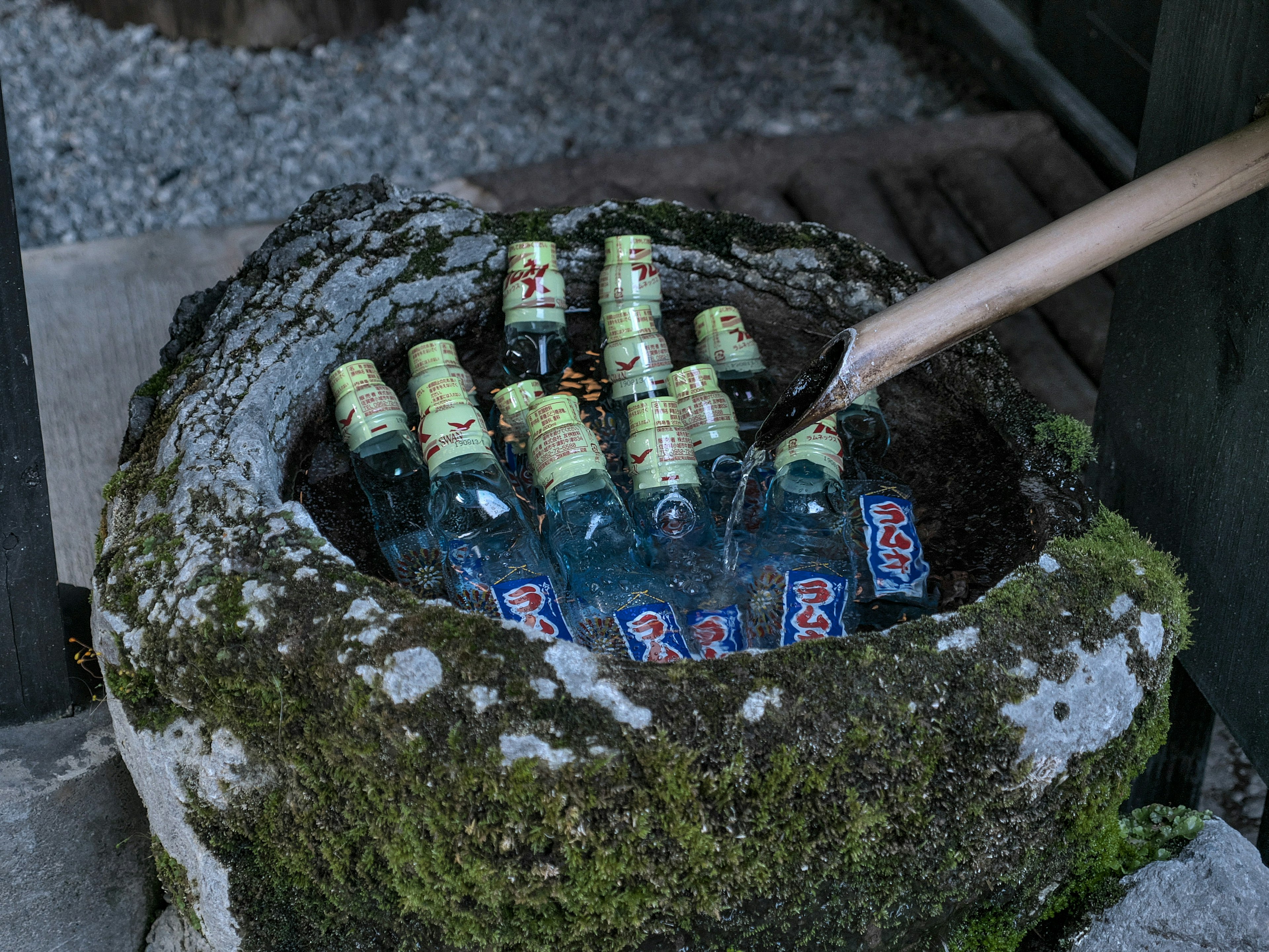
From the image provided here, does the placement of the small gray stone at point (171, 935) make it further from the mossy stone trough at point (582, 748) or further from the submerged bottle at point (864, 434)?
the submerged bottle at point (864, 434)

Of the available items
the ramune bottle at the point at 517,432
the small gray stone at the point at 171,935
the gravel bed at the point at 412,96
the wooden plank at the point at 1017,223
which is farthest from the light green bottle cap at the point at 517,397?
the gravel bed at the point at 412,96

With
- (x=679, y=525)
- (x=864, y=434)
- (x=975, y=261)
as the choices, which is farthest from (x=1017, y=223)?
(x=679, y=525)

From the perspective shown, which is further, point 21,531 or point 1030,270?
point 21,531

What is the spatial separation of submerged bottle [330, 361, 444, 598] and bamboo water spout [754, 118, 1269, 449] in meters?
0.80

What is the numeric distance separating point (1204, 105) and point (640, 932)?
2.00 metres

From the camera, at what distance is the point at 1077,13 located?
464 centimetres

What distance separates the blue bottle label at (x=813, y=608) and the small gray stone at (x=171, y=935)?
116cm

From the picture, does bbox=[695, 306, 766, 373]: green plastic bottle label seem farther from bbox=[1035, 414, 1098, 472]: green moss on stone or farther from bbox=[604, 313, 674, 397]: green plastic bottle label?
bbox=[1035, 414, 1098, 472]: green moss on stone

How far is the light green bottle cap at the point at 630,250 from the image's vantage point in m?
2.33

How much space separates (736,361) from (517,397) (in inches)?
18.9

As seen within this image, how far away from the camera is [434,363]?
215cm

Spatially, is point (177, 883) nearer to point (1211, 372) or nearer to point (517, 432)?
point (517, 432)

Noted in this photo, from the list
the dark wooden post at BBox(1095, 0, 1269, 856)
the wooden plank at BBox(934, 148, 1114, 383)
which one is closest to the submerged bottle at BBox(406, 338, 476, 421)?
the dark wooden post at BBox(1095, 0, 1269, 856)

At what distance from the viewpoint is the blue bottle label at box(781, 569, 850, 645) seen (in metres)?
1.92
